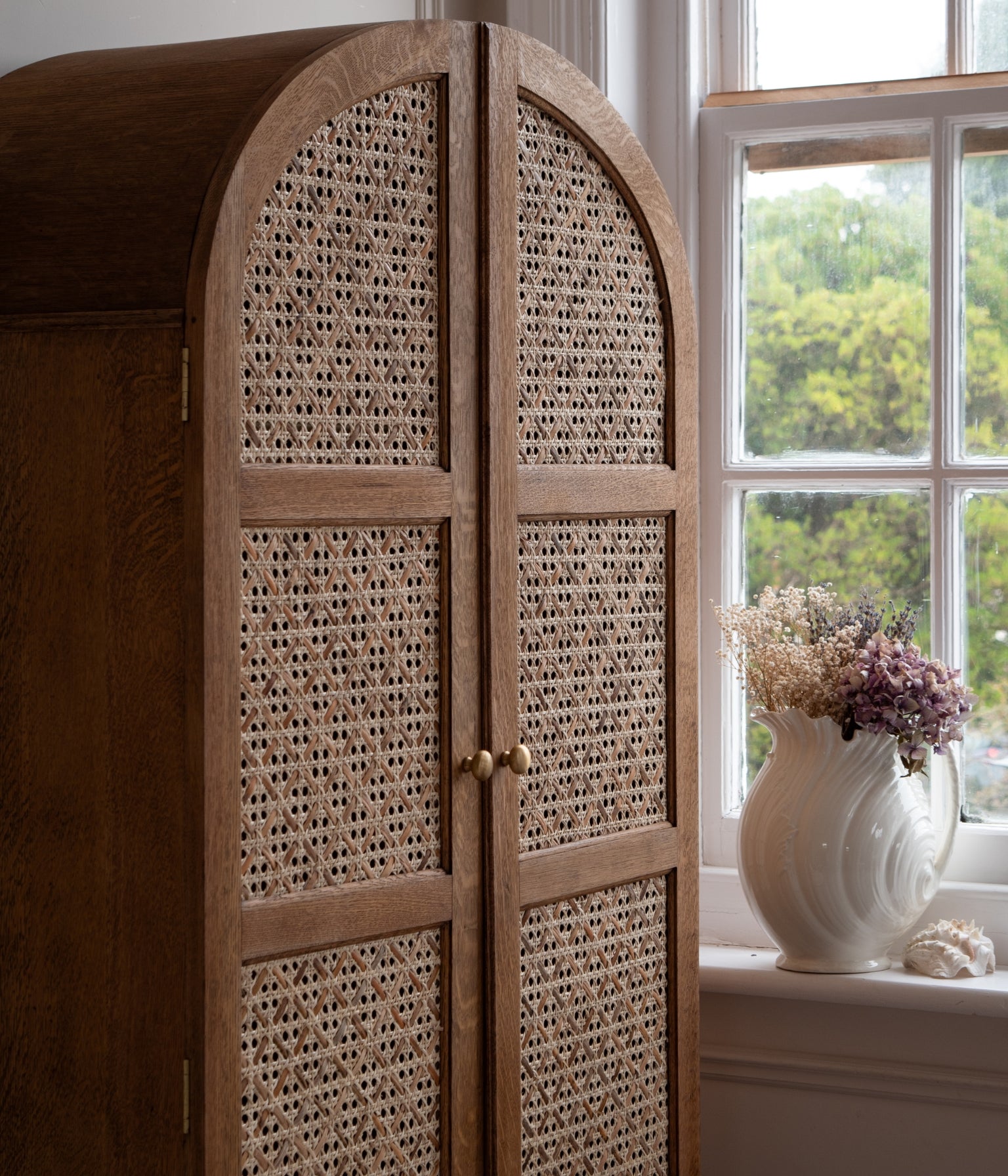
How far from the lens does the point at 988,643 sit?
251 centimetres

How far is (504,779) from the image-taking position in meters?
1.76

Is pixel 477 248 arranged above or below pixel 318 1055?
above

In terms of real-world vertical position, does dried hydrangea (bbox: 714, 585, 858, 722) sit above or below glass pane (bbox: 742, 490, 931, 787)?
below

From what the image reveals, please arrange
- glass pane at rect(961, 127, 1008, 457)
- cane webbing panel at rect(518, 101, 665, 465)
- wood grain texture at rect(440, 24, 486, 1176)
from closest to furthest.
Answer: wood grain texture at rect(440, 24, 486, 1176) < cane webbing panel at rect(518, 101, 665, 465) < glass pane at rect(961, 127, 1008, 457)

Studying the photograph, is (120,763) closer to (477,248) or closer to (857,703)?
(477,248)

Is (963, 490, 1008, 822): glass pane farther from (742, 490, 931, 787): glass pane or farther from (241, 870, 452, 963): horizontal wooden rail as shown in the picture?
(241, 870, 452, 963): horizontal wooden rail

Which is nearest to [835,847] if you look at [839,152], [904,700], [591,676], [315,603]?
[904,700]

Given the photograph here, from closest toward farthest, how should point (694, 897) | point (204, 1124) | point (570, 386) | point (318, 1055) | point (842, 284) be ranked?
point (204, 1124)
point (318, 1055)
point (570, 386)
point (694, 897)
point (842, 284)

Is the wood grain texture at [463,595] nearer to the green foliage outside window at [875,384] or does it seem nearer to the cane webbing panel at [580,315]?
the cane webbing panel at [580,315]

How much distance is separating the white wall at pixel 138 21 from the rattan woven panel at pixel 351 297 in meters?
0.47

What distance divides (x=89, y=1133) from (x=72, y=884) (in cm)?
27

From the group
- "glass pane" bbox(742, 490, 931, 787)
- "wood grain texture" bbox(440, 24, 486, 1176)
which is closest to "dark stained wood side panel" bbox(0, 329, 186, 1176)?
"wood grain texture" bbox(440, 24, 486, 1176)

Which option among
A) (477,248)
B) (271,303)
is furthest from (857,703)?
(271,303)

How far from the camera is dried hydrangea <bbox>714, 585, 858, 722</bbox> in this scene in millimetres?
2303
